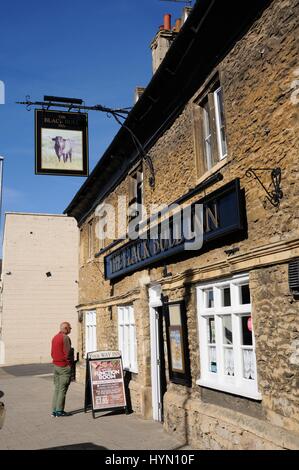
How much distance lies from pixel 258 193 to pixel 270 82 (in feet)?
4.67

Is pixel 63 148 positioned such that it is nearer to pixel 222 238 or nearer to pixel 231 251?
pixel 222 238

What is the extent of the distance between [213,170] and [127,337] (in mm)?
5646

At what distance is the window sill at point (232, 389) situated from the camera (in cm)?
603

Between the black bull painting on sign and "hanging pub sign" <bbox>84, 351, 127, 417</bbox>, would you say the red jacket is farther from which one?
the black bull painting on sign

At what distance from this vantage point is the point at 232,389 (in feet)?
21.5

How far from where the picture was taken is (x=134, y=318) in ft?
35.4

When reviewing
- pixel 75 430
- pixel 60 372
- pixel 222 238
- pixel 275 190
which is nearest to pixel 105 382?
pixel 60 372

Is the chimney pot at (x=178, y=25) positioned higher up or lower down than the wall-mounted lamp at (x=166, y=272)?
higher up

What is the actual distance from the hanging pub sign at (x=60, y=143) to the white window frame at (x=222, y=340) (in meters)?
3.79

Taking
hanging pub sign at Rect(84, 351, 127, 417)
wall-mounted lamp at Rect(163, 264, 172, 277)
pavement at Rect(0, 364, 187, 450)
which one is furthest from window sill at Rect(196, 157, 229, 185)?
hanging pub sign at Rect(84, 351, 127, 417)

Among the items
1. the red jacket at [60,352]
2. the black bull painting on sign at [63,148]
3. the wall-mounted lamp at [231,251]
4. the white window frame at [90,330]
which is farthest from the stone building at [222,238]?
the white window frame at [90,330]

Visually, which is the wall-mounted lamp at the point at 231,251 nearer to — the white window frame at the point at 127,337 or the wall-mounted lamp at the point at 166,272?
the wall-mounted lamp at the point at 166,272

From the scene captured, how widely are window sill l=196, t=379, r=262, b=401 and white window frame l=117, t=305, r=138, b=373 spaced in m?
3.49
